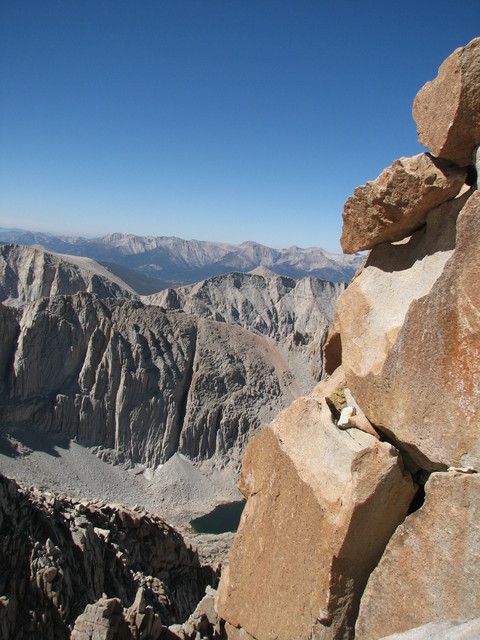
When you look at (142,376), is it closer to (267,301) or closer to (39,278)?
(39,278)

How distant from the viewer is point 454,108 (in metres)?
7.24

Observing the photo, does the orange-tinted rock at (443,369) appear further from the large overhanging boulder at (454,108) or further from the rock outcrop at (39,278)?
the rock outcrop at (39,278)

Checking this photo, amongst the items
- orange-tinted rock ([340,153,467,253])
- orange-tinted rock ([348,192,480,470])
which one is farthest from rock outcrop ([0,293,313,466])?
orange-tinted rock ([348,192,480,470])

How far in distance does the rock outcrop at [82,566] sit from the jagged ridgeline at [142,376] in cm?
3926

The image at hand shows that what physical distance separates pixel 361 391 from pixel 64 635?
12497 millimetres

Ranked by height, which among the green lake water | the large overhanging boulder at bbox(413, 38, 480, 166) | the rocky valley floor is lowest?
the green lake water

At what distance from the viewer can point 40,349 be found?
60719 mm

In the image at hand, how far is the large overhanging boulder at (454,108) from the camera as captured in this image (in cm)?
702

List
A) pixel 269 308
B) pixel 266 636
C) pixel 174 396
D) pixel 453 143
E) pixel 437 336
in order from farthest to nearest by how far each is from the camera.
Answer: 1. pixel 269 308
2. pixel 174 396
3. pixel 266 636
4. pixel 453 143
5. pixel 437 336

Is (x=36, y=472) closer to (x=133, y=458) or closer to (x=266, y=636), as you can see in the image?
(x=133, y=458)

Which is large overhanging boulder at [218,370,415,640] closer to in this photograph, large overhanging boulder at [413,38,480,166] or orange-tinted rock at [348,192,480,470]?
orange-tinted rock at [348,192,480,470]

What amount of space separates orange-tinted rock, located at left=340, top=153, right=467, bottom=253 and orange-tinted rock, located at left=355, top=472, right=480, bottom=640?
450 cm

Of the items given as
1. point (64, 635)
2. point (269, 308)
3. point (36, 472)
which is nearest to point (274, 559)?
point (64, 635)

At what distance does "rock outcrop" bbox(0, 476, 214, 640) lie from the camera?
1388cm
